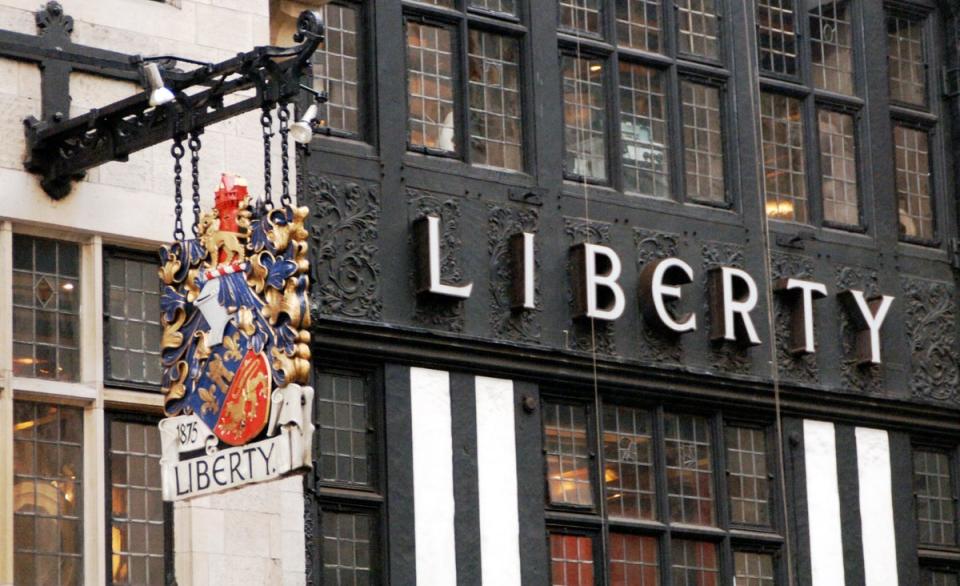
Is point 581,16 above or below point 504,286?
above

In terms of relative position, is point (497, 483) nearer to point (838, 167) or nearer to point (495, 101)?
point (495, 101)

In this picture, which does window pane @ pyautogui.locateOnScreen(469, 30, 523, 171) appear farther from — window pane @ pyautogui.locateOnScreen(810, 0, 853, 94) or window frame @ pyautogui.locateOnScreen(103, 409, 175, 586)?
window frame @ pyautogui.locateOnScreen(103, 409, 175, 586)

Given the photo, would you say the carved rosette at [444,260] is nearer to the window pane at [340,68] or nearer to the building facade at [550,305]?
the building facade at [550,305]

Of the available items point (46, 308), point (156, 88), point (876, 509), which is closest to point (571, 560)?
point (876, 509)

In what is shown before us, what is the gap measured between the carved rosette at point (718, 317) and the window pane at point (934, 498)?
2.24 meters

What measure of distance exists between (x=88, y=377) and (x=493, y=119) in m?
5.34

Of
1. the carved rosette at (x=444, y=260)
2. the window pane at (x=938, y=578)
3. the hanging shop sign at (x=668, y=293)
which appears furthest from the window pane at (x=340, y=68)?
the window pane at (x=938, y=578)

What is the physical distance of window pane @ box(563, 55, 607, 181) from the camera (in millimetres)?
21719

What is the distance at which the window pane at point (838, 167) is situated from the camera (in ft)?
76.8

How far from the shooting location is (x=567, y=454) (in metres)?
21.0

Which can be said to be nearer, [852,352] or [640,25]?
[640,25]

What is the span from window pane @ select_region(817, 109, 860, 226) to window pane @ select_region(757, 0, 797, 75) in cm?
59

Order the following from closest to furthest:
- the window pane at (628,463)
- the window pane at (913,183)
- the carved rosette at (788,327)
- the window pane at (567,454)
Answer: the window pane at (567,454), the window pane at (628,463), the carved rosette at (788,327), the window pane at (913,183)

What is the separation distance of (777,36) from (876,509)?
176 inches
